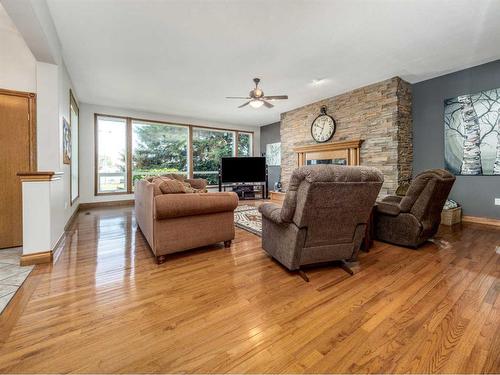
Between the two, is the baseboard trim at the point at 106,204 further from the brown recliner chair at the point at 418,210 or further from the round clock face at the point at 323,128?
the brown recliner chair at the point at 418,210

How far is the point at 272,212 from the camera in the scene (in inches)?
85.0

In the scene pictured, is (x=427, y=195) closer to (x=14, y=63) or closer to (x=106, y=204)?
(x=14, y=63)

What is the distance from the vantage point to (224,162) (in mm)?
7141

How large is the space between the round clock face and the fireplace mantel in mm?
190

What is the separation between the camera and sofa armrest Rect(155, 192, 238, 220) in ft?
7.15

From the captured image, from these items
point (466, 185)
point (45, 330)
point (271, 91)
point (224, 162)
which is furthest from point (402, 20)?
point (224, 162)

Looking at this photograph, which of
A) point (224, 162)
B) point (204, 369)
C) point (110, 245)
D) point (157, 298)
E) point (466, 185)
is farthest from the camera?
point (224, 162)

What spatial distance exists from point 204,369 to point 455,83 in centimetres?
558

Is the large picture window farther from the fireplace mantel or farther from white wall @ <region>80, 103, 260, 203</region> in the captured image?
the fireplace mantel

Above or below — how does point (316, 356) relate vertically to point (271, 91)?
below

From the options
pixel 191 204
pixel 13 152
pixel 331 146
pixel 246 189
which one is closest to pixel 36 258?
pixel 13 152

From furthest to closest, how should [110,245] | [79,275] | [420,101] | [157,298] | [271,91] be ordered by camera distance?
1. [271,91]
2. [420,101]
3. [110,245]
4. [79,275]
5. [157,298]

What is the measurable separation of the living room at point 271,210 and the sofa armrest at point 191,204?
16 mm

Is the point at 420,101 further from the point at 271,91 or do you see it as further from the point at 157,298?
the point at 157,298
